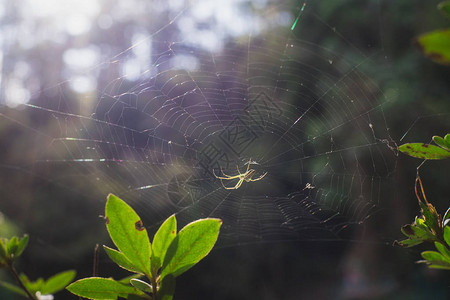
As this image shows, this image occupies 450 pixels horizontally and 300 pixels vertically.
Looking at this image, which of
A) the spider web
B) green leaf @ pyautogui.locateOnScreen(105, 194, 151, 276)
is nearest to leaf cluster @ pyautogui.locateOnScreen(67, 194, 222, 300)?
green leaf @ pyautogui.locateOnScreen(105, 194, 151, 276)

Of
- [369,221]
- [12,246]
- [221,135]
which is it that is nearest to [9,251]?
[12,246]

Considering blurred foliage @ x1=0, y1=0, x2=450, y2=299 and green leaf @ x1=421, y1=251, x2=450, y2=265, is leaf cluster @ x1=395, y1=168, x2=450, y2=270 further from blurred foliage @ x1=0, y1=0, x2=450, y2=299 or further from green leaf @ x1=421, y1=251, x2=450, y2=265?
blurred foliage @ x1=0, y1=0, x2=450, y2=299

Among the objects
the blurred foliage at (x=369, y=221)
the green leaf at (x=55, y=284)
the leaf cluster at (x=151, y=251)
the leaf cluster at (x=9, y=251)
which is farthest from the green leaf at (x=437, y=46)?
the blurred foliage at (x=369, y=221)

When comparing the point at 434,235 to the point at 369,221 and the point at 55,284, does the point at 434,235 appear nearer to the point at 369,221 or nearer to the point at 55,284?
the point at 55,284

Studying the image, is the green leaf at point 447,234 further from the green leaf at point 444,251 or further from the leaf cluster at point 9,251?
the leaf cluster at point 9,251

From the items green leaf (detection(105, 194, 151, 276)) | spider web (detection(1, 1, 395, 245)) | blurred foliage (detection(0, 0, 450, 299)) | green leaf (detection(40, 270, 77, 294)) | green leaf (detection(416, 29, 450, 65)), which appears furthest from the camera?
blurred foliage (detection(0, 0, 450, 299))

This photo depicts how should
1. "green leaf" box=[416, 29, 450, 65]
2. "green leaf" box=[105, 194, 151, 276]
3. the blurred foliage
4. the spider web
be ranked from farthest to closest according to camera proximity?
the blurred foliage < the spider web < "green leaf" box=[105, 194, 151, 276] < "green leaf" box=[416, 29, 450, 65]

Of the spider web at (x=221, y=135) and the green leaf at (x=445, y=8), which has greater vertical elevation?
the green leaf at (x=445, y=8)
